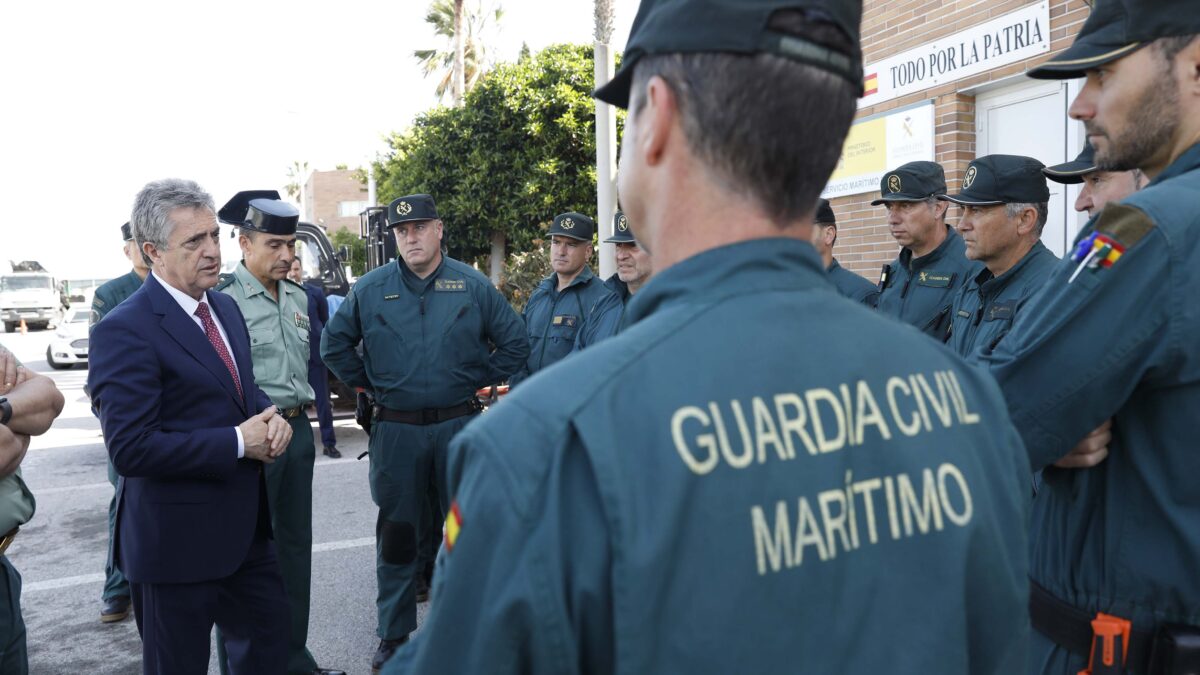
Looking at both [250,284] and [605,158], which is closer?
[250,284]

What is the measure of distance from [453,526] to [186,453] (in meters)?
2.42

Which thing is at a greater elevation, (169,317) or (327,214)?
(327,214)

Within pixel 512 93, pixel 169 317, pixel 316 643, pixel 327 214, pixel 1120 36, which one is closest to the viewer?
pixel 1120 36

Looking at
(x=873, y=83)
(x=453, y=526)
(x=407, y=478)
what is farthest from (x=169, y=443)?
(x=873, y=83)

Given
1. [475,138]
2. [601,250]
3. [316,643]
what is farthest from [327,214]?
[316,643]

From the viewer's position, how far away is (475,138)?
19.3m

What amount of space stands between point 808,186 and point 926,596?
0.49 m

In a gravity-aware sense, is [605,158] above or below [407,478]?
above

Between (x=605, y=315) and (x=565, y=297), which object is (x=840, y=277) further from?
(x=565, y=297)

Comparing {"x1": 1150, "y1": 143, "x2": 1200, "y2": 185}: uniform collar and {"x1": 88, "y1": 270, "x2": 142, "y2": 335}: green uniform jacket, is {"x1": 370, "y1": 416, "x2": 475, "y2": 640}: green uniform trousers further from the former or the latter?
{"x1": 1150, "y1": 143, "x2": 1200, "y2": 185}: uniform collar

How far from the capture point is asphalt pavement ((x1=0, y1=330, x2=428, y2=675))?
4566 millimetres

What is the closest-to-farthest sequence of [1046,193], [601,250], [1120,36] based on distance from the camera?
[1120,36]
[1046,193]
[601,250]

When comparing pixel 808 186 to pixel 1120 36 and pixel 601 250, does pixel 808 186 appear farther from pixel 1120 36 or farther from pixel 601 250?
pixel 601 250

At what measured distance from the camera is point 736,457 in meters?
0.89
